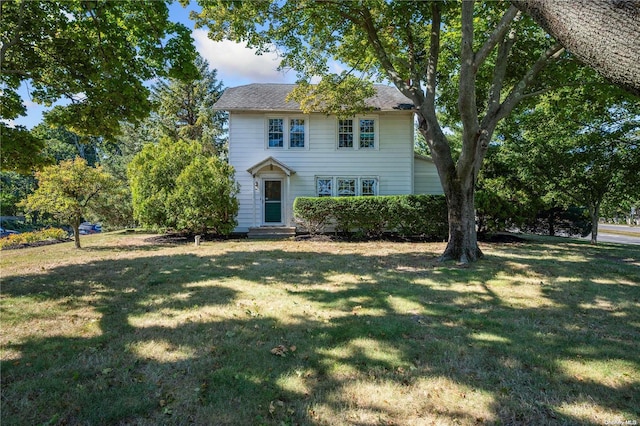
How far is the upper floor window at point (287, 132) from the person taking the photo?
14883mm

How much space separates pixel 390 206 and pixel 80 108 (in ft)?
31.9

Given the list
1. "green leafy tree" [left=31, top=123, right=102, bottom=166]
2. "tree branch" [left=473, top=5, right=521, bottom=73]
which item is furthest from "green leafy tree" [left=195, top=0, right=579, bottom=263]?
"green leafy tree" [left=31, top=123, right=102, bottom=166]

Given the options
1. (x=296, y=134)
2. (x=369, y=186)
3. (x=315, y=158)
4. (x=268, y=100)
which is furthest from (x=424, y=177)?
(x=268, y=100)

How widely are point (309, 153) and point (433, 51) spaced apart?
759cm

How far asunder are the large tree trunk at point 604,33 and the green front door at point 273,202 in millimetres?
13587

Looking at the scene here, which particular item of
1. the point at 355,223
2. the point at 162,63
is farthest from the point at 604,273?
the point at 162,63

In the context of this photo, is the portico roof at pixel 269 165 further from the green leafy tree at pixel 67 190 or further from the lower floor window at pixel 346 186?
the green leafy tree at pixel 67 190

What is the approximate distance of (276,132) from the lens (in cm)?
1491

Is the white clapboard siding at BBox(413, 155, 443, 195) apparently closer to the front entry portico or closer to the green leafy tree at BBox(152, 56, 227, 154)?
the front entry portico

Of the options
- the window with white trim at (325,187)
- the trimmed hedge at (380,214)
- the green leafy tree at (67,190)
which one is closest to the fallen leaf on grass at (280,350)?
the trimmed hedge at (380,214)

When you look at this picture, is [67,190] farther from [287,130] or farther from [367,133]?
[367,133]

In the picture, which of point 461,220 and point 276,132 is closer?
point 461,220

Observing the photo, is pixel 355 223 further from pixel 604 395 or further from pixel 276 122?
pixel 604 395

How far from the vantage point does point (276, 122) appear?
14953mm
